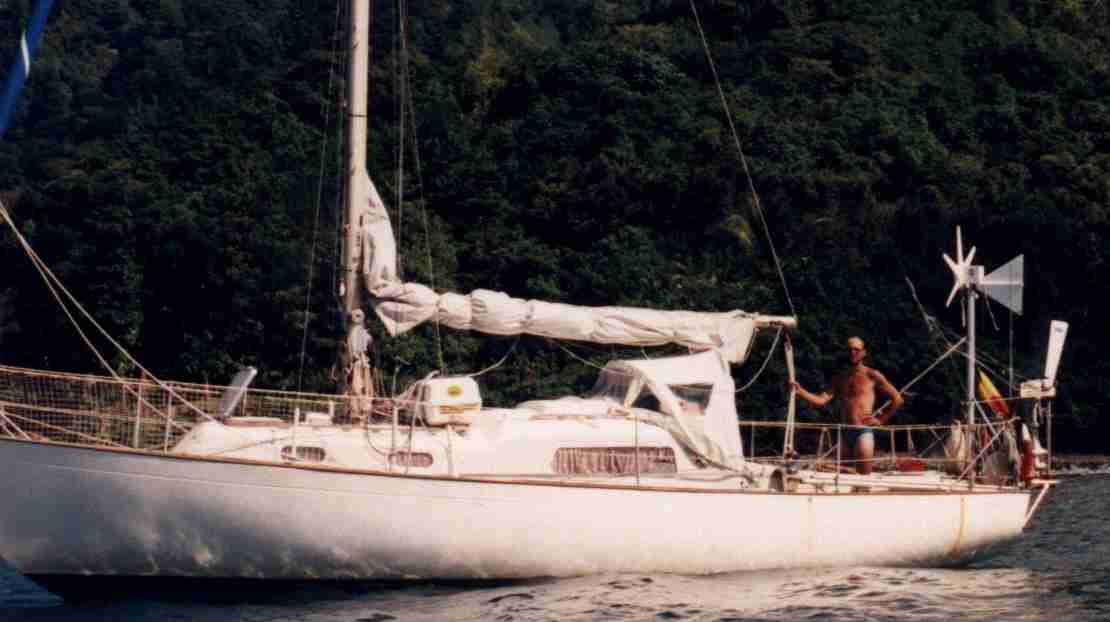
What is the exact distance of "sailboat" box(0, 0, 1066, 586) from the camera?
17.7m

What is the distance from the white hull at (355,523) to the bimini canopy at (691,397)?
3.05 feet

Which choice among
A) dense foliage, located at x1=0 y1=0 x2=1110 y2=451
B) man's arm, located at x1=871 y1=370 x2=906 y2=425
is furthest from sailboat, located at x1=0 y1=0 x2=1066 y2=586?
dense foliage, located at x1=0 y1=0 x2=1110 y2=451

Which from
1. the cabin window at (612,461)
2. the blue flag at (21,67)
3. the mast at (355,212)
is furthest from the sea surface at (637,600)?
the blue flag at (21,67)

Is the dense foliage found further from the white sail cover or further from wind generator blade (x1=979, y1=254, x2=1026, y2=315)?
wind generator blade (x1=979, y1=254, x2=1026, y2=315)

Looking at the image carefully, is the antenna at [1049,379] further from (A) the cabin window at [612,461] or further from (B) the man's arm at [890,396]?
(A) the cabin window at [612,461]

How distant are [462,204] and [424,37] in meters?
11.8

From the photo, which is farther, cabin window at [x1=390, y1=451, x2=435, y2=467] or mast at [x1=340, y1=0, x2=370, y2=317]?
mast at [x1=340, y1=0, x2=370, y2=317]

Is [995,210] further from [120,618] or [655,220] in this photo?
[120,618]

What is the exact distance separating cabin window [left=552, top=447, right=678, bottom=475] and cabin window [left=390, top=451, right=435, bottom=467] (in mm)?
1492

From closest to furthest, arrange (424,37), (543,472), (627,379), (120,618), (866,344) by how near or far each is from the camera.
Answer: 1. (120,618)
2. (543,472)
3. (627,379)
4. (866,344)
5. (424,37)

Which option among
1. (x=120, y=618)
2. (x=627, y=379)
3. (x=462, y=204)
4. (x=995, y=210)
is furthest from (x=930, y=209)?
(x=120, y=618)

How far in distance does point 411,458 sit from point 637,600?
116 inches

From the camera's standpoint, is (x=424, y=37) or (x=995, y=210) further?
(x=424, y=37)

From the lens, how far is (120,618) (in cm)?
1688
